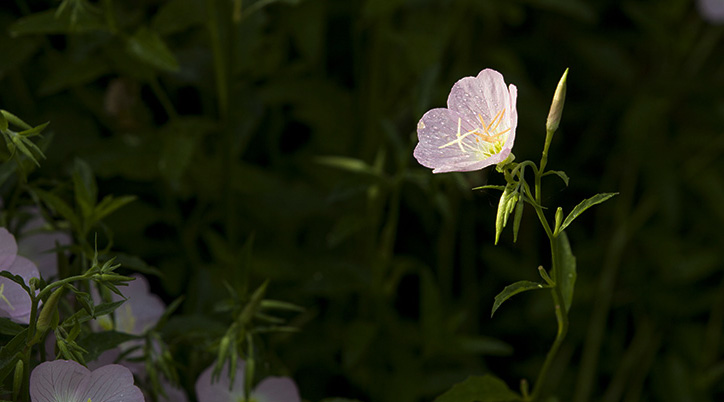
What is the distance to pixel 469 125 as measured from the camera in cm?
69

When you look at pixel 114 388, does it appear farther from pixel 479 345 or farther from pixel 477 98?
pixel 479 345

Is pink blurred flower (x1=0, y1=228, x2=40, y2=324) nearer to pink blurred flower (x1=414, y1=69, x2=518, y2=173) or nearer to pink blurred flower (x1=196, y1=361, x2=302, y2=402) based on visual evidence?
pink blurred flower (x1=196, y1=361, x2=302, y2=402)

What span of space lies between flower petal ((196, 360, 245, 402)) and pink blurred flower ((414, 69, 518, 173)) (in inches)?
12.9

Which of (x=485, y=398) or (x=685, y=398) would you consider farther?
(x=685, y=398)

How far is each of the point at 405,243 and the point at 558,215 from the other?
92cm

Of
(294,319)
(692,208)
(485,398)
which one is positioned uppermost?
(692,208)

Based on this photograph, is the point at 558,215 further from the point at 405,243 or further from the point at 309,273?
the point at 405,243

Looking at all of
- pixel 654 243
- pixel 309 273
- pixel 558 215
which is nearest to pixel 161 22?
pixel 309 273

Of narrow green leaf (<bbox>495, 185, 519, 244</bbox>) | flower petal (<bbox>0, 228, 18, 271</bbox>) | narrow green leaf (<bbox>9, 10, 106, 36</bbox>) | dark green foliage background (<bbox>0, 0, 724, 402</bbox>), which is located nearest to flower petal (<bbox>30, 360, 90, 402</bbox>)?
flower petal (<bbox>0, 228, 18, 271</bbox>)

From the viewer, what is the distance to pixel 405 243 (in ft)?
5.04

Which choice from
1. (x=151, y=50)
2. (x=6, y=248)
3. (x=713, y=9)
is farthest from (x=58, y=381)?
(x=713, y=9)

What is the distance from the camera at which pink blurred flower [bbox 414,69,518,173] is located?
650 millimetres

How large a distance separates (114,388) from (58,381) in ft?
0.15

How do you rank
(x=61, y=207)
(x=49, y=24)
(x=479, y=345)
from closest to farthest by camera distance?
(x=61, y=207)
(x=49, y=24)
(x=479, y=345)
